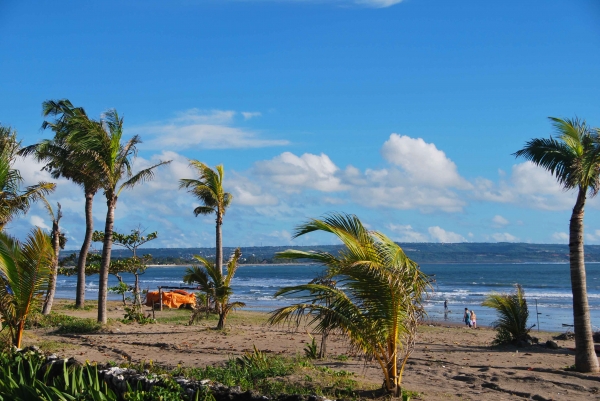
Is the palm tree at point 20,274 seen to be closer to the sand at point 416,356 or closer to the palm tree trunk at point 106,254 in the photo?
the sand at point 416,356

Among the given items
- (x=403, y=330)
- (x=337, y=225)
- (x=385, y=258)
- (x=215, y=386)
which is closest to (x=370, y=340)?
(x=403, y=330)

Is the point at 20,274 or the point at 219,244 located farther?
the point at 219,244

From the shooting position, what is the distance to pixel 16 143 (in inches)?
470

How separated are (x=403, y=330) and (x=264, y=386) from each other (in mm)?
1902

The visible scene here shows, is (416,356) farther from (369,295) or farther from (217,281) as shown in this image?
(217,281)

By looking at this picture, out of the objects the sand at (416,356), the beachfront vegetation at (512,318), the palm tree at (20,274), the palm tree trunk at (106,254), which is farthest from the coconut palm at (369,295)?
the palm tree trunk at (106,254)

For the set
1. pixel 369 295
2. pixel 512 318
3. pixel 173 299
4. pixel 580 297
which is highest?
pixel 369 295

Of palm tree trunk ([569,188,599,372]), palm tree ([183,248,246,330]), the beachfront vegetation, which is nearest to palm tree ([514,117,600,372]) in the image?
palm tree trunk ([569,188,599,372])

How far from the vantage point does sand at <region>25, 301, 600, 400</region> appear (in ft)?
29.0

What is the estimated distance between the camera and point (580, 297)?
436 inches

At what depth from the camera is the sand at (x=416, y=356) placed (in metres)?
8.84

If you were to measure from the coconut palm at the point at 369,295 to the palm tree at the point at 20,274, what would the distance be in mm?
4111

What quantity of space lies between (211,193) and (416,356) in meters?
12.5

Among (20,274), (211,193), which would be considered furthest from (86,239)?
(20,274)
